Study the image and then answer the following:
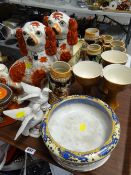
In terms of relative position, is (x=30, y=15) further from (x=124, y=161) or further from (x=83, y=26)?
(x=124, y=161)

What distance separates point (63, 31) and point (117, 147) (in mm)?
399

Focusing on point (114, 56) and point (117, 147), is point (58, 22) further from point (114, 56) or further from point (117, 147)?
point (117, 147)

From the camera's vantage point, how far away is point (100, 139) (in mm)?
515

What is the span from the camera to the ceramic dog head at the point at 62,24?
25.0 inches

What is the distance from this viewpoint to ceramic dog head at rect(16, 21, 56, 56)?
1.92 feet

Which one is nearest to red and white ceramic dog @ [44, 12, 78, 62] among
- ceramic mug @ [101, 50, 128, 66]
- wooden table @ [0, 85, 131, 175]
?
ceramic mug @ [101, 50, 128, 66]

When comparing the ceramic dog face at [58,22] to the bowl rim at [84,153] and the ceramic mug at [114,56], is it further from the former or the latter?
the bowl rim at [84,153]

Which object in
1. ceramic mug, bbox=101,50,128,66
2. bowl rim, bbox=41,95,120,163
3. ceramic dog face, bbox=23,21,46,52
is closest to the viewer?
Result: bowl rim, bbox=41,95,120,163

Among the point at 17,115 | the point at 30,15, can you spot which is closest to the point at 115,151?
the point at 17,115

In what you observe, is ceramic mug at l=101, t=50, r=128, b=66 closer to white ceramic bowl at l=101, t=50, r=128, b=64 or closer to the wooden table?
white ceramic bowl at l=101, t=50, r=128, b=64

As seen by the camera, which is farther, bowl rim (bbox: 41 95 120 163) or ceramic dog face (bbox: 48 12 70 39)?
ceramic dog face (bbox: 48 12 70 39)

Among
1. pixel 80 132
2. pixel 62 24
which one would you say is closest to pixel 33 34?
pixel 62 24

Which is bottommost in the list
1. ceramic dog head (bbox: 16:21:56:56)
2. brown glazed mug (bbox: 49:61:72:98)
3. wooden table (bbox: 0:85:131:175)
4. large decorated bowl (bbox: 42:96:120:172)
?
wooden table (bbox: 0:85:131:175)

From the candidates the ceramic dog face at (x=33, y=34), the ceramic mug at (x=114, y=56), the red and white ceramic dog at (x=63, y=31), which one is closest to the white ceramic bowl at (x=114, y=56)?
the ceramic mug at (x=114, y=56)
